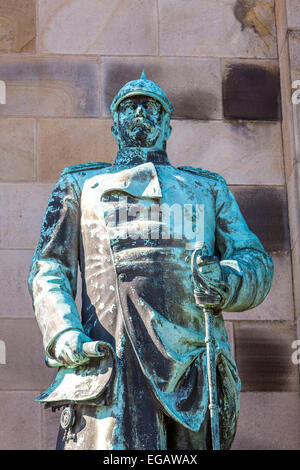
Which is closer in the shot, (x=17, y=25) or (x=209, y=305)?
(x=209, y=305)

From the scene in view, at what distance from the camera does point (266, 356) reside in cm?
Result: 743

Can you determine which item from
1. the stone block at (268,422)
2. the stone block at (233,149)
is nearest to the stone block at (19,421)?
the stone block at (268,422)

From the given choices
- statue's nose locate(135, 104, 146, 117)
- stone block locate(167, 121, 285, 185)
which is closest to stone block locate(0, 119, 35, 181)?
stone block locate(167, 121, 285, 185)

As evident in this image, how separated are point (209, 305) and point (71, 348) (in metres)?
0.62

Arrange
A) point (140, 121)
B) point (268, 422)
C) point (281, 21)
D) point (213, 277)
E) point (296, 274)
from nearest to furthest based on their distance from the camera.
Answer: point (213, 277) < point (140, 121) < point (268, 422) < point (296, 274) < point (281, 21)

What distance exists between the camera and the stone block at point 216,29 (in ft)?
26.7

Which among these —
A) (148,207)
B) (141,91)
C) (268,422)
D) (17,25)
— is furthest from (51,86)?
(268,422)

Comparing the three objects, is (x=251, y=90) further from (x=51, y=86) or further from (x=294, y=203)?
(x=51, y=86)

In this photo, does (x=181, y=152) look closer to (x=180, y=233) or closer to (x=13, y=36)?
(x=13, y=36)

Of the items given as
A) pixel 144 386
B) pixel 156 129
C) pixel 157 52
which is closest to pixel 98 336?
pixel 144 386

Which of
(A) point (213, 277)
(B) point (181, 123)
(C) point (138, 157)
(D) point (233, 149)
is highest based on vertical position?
(B) point (181, 123)

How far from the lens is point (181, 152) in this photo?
7875mm

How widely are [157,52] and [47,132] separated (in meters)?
0.89

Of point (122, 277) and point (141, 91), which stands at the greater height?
point (141, 91)
